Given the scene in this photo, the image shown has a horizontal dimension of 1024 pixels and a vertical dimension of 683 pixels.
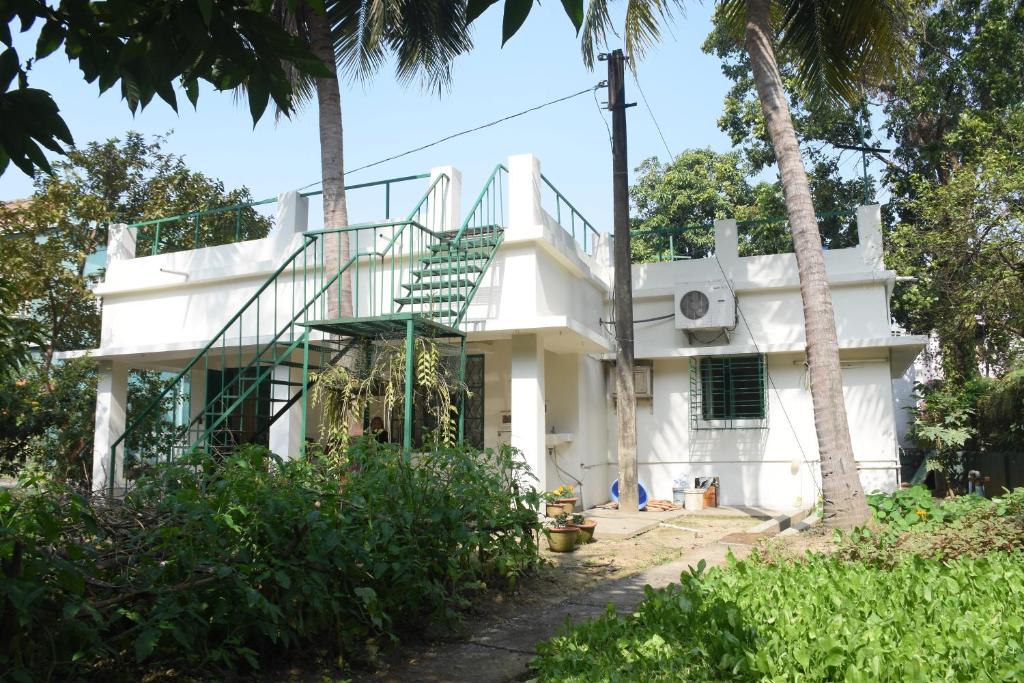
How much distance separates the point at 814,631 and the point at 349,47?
39.7 ft

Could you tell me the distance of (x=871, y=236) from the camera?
1383 cm

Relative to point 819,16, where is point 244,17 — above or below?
below

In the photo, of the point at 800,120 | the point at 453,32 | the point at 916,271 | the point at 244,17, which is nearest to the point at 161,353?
the point at 453,32

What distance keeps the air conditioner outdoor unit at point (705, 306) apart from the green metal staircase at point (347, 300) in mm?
3879

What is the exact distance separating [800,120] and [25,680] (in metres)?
22.2

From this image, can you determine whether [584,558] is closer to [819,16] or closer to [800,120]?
[819,16]

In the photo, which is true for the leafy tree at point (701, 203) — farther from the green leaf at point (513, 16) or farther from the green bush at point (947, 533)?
the green leaf at point (513, 16)

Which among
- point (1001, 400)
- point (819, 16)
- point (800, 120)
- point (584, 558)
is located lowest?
point (584, 558)

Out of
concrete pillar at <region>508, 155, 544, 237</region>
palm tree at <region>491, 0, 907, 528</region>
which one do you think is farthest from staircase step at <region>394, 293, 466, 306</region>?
palm tree at <region>491, 0, 907, 528</region>

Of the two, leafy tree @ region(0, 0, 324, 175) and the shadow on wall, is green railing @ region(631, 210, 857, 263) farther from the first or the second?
leafy tree @ region(0, 0, 324, 175)

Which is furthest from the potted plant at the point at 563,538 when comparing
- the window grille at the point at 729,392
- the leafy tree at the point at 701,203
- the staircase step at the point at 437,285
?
the leafy tree at the point at 701,203

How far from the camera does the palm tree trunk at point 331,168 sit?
1173cm

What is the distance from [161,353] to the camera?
13.7 m

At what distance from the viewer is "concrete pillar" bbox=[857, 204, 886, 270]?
13695 mm
